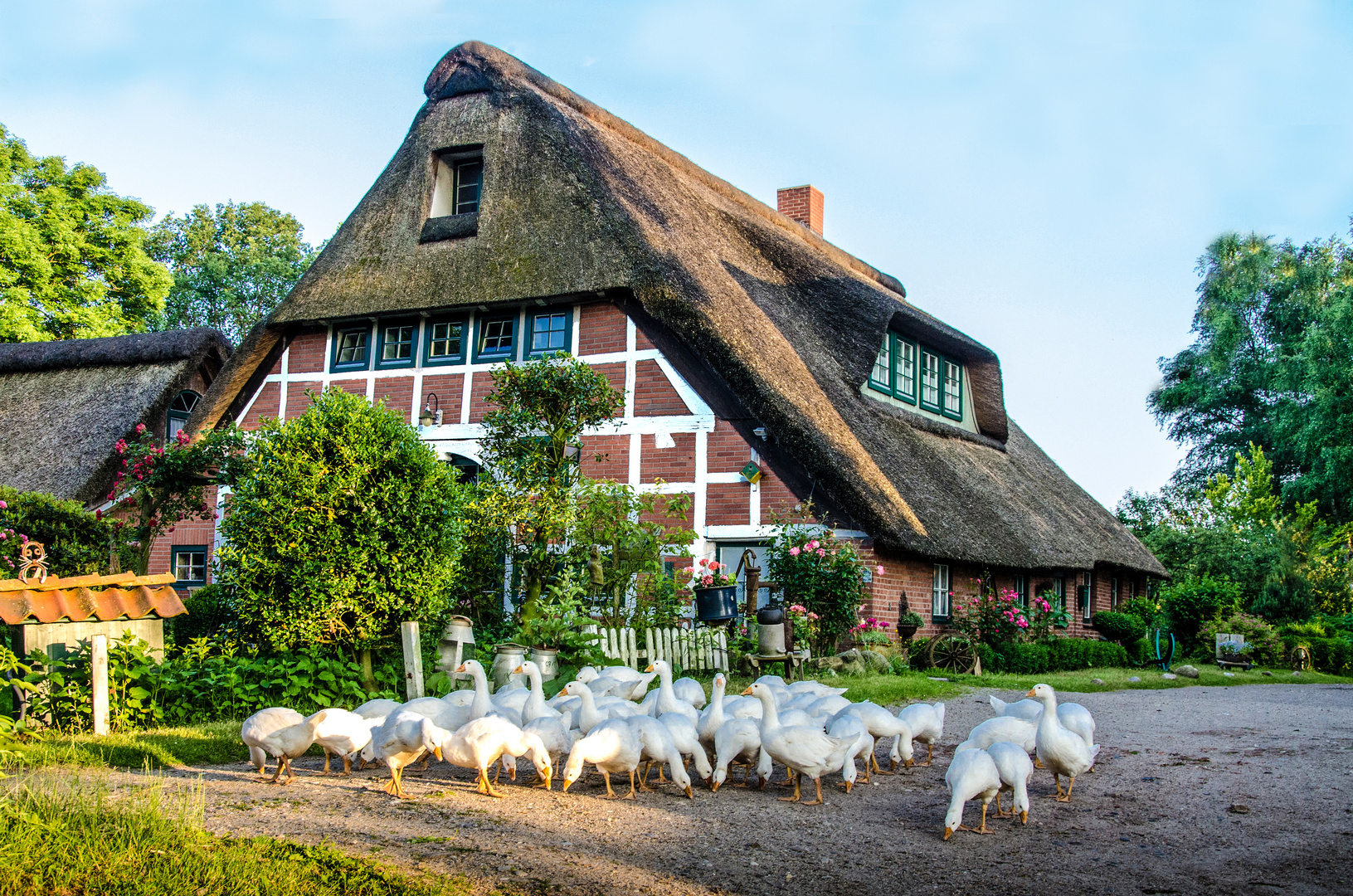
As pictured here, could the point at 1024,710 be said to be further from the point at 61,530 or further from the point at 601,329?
the point at 61,530

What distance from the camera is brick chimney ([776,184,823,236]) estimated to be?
24031 millimetres

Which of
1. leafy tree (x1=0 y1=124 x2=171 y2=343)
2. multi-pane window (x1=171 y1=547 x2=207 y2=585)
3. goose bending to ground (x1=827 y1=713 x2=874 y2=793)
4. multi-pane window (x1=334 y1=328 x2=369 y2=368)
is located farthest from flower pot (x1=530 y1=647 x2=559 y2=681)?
leafy tree (x1=0 y1=124 x2=171 y2=343)

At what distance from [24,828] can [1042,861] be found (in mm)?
4174

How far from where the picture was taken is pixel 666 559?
13.4 m

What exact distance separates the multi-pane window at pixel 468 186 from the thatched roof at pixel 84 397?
23.1 ft

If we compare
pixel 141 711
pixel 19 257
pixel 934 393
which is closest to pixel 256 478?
pixel 141 711

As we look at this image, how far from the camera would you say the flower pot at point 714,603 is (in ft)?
40.4

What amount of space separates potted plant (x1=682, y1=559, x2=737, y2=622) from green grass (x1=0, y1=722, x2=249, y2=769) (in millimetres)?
5688

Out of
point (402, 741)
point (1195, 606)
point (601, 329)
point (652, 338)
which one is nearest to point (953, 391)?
point (1195, 606)

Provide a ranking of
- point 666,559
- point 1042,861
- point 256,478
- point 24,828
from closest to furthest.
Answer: point 24,828 < point 1042,861 < point 256,478 < point 666,559

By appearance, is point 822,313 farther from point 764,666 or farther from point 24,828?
point 24,828

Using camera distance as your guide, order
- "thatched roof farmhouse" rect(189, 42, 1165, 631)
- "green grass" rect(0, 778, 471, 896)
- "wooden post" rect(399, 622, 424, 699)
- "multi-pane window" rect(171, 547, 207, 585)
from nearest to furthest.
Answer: "green grass" rect(0, 778, 471, 896), "wooden post" rect(399, 622, 424, 699), "thatched roof farmhouse" rect(189, 42, 1165, 631), "multi-pane window" rect(171, 547, 207, 585)

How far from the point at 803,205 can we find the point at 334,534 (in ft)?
55.2

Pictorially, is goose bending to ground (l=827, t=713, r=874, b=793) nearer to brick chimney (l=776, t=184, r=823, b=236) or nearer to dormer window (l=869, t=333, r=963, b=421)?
dormer window (l=869, t=333, r=963, b=421)
